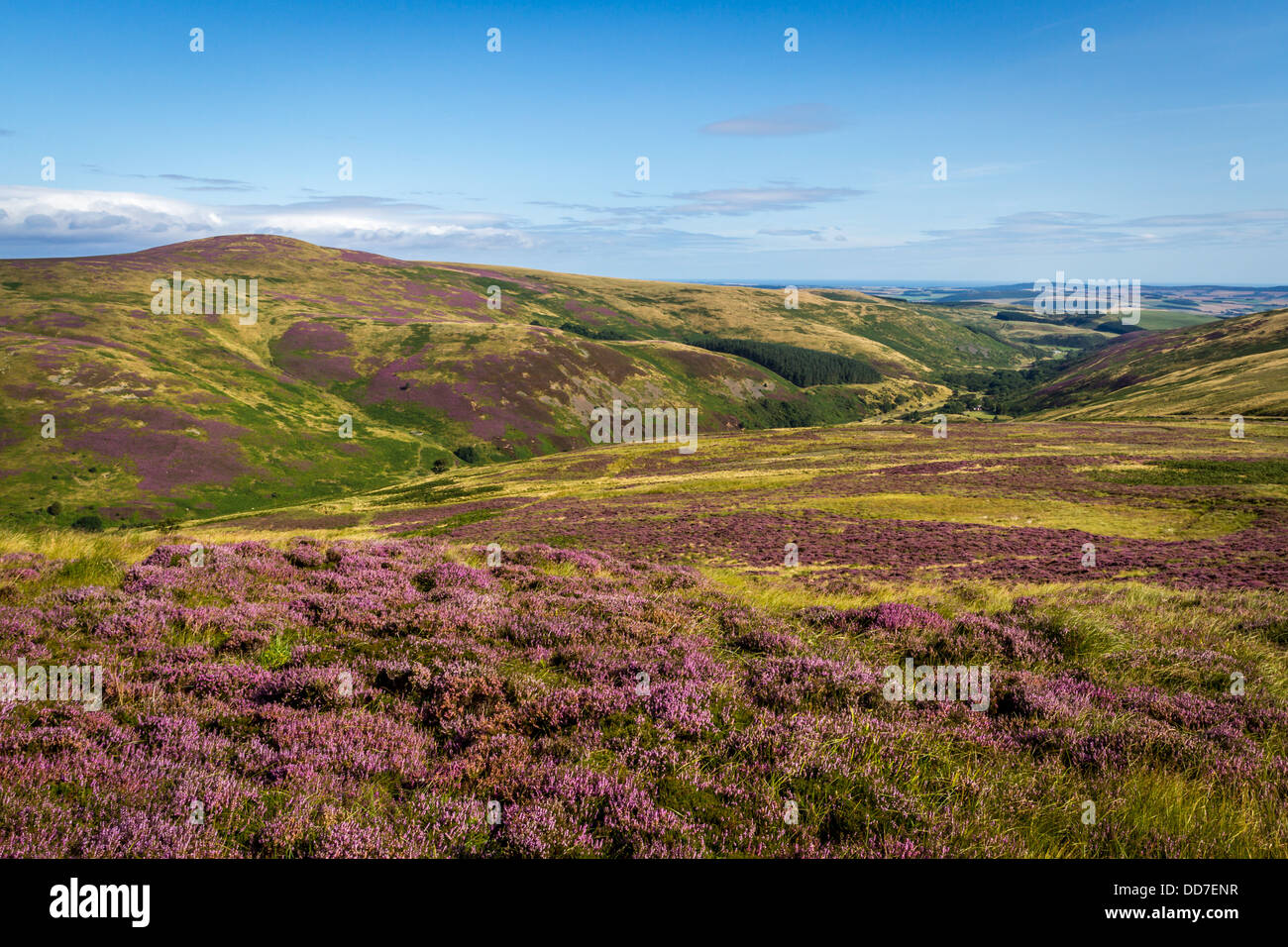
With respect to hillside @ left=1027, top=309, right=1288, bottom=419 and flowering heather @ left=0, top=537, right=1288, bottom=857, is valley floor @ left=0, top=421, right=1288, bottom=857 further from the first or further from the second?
hillside @ left=1027, top=309, right=1288, bottom=419

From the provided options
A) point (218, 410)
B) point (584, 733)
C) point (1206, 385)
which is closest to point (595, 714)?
point (584, 733)

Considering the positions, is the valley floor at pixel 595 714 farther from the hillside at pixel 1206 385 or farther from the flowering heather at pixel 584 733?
the hillside at pixel 1206 385

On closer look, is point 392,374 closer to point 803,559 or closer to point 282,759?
point 803,559

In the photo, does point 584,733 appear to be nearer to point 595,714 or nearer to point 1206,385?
point 595,714

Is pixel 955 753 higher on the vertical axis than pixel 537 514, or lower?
higher

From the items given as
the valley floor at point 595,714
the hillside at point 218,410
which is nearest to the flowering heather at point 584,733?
the valley floor at point 595,714

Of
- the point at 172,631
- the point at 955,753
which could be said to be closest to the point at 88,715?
the point at 172,631

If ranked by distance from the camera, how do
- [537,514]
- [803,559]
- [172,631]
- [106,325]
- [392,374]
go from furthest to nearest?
[392,374], [106,325], [537,514], [803,559], [172,631]
